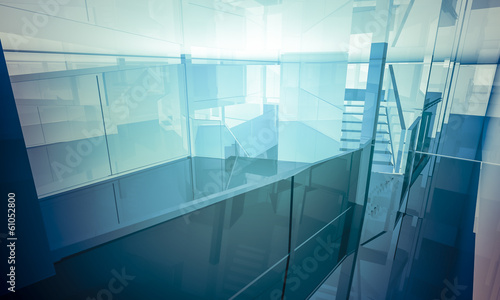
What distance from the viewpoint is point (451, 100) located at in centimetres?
371

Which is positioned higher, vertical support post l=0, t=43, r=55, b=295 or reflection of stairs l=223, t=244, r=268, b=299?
vertical support post l=0, t=43, r=55, b=295

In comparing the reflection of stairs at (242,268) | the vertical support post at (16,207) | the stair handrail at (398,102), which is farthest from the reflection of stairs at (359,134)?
the vertical support post at (16,207)

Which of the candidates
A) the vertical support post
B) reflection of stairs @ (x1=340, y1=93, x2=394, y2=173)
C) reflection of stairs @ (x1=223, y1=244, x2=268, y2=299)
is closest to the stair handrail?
reflection of stairs @ (x1=340, y1=93, x2=394, y2=173)

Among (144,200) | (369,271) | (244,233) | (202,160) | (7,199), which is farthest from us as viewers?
(202,160)

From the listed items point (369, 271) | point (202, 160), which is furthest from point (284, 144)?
point (369, 271)

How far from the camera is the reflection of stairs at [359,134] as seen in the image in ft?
8.11

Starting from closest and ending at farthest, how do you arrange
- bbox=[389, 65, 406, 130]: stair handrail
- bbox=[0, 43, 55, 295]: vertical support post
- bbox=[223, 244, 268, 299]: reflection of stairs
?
bbox=[0, 43, 55, 295]: vertical support post < bbox=[223, 244, 268, 299]: reflection of stairs < bbox=[389, 65, 406, 130]: stair handrail

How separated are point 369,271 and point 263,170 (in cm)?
291

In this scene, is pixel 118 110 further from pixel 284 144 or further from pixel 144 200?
pixel 284 144

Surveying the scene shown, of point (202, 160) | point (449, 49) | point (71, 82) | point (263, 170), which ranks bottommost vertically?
point (263, 170)

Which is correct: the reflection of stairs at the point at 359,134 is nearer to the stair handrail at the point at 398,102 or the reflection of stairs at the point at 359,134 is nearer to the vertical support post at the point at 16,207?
the stair handrail at the point at 398,102

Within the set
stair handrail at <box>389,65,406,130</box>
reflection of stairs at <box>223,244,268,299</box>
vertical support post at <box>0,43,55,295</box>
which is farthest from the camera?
stair handrail at <box>389,65,406,130</box>

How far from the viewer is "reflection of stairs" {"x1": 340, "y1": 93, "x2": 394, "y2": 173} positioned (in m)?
2.47

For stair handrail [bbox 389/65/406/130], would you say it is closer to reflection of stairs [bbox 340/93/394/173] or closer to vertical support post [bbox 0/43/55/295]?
reflection of stairs [bbox 340/93/394/173]
